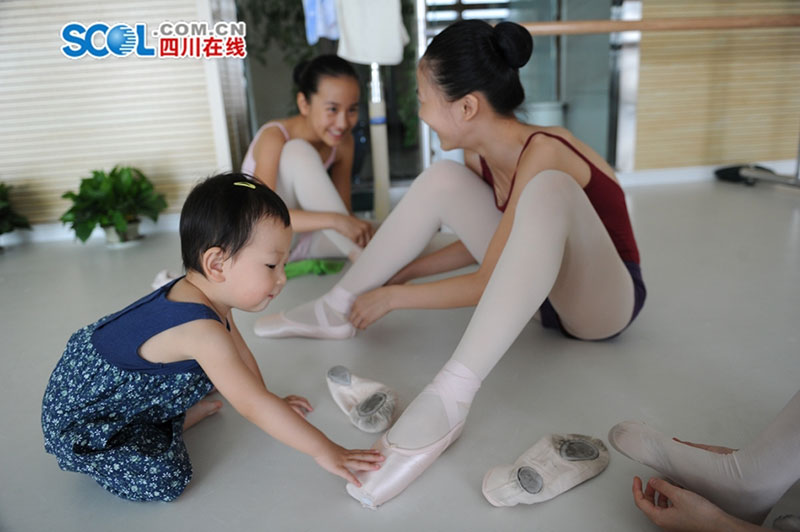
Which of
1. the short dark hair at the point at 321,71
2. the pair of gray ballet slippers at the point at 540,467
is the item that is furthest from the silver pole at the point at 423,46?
the pair of gray ballet slippers at the point at 540,467

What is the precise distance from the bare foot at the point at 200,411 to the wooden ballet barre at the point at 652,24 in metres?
1.77

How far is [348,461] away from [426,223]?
0.57 m

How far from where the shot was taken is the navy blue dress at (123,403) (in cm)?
79

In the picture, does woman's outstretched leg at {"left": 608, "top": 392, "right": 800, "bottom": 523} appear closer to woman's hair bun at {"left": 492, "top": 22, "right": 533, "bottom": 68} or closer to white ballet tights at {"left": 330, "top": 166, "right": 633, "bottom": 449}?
white ballet tights at {"left": 330, "top": 166, "right": 633, "bottom": 449}

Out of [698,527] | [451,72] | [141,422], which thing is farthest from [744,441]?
[141,422]

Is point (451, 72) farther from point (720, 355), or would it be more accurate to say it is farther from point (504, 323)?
point (720, 355)

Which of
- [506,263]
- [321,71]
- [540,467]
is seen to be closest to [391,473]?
[540,467]

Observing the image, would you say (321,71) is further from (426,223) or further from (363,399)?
(363,399)

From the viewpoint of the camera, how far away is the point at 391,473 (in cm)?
79

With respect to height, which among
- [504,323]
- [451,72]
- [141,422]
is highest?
[451,72]

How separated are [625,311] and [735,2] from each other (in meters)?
2.48

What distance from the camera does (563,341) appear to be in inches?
49.3

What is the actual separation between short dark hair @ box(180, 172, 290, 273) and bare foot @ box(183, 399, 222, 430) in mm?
307

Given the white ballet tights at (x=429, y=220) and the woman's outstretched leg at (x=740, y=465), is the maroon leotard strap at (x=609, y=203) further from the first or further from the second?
the woman's outstretched leg at (x=740, y=465)
